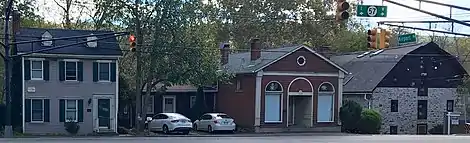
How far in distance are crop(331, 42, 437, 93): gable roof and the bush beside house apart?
18.7 ft

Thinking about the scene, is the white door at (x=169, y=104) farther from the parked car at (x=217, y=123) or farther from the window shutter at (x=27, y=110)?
the window shutter at (x=27, y=110)

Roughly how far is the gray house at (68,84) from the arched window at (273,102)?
35.8 feet

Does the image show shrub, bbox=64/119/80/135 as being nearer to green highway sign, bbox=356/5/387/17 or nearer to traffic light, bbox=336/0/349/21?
green highway sign, bbox=356/5/387/17

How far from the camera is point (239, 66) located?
182 ft

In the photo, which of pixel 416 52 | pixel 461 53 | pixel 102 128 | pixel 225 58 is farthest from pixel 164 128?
pixel 461 53

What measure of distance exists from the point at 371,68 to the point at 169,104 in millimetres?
17668

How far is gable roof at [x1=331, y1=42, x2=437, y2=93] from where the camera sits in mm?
61344

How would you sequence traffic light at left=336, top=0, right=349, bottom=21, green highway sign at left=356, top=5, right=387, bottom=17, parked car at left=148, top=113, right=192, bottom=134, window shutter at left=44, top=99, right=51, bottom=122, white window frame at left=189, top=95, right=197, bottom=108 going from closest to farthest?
traffic light at left=336, top=0, right=349, bottom=21, green highway sign at left=356, top=5, right=387, bottom=17, window shutter at left=44, top=99, right=51, bottom=122, parked car at left=148, top=113, right=192, bottom=134, white window frame at left=189, top=95, right=197, bottom=108

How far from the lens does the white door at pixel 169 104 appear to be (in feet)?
191

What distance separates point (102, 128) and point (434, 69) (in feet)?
102

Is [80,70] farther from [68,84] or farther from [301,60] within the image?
[301,60]

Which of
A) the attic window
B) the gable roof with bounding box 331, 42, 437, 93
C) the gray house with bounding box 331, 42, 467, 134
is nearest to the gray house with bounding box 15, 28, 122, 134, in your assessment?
the attic window

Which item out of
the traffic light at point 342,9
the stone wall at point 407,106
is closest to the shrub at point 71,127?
the stone wall at point 407,106

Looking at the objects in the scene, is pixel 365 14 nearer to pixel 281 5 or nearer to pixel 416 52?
pixel 416 52
